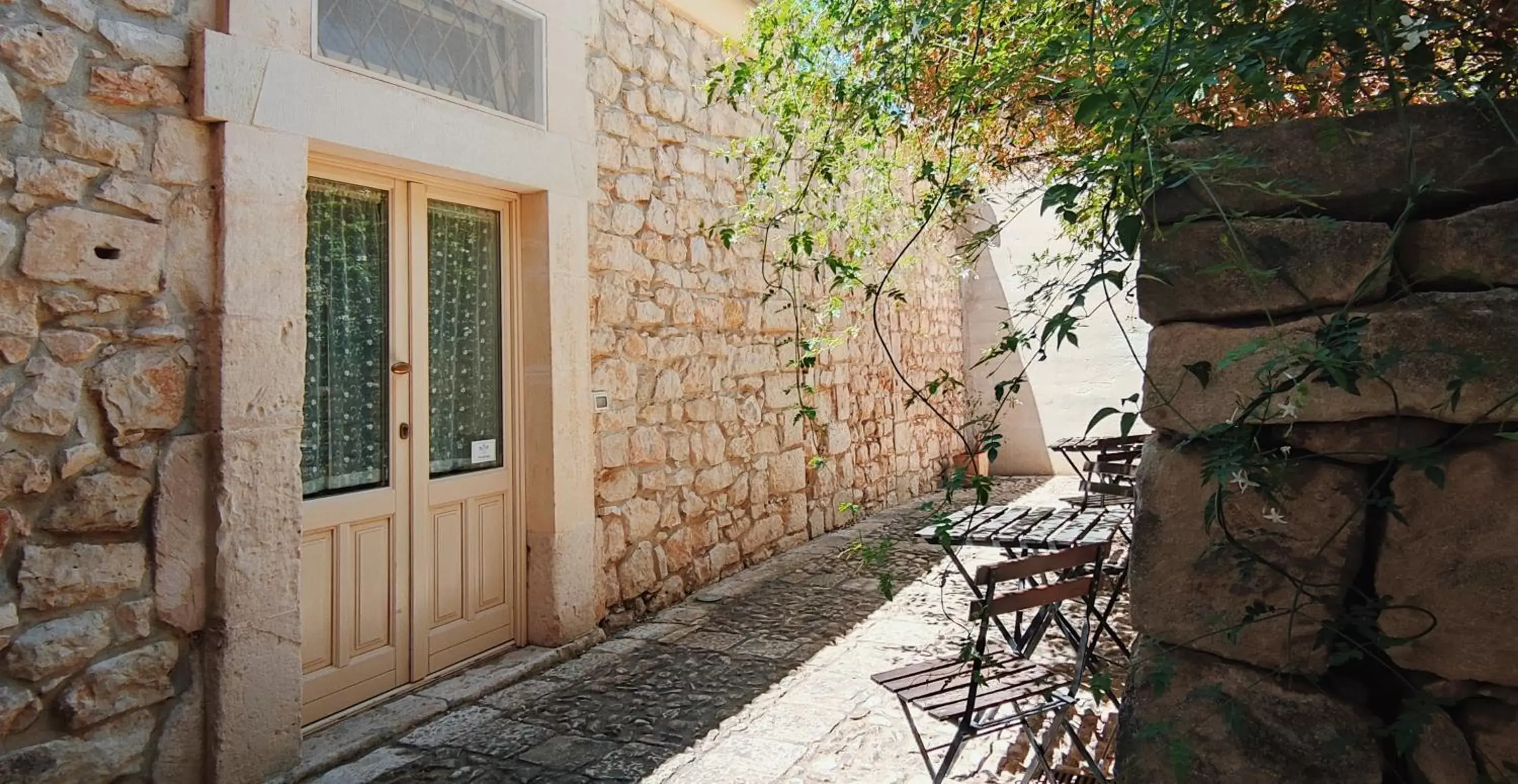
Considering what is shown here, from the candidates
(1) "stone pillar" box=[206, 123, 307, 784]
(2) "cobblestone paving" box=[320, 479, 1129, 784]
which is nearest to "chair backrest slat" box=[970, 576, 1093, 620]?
(2) "cobblestone paving" box=[320, 479, 1129, 784]

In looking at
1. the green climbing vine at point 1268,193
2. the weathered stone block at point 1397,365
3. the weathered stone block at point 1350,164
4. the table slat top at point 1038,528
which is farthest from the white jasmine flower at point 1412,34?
the table slat top at point 1038,528

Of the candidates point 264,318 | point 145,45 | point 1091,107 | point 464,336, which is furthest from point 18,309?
point 1091,107

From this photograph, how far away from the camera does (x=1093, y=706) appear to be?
331cm

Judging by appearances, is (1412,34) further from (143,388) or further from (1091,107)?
(143,388)

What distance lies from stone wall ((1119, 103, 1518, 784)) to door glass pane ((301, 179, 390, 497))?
2.76 m

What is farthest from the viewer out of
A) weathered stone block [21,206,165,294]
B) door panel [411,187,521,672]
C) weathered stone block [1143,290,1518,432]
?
door panel [411,187,521,672]

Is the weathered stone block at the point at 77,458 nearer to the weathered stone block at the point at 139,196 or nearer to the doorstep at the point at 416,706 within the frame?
the weathered stone block at the point at 139,196

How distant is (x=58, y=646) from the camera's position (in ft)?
8.05

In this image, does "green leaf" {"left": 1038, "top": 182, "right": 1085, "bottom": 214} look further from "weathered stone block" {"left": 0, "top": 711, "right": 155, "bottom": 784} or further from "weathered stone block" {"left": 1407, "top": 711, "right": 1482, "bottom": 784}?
"weathered stone block" {"left": 0, "top": 711, "right": 155, "bottom": 784}

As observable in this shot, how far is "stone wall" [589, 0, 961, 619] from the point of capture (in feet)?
14.9

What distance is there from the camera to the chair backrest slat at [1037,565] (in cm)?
259

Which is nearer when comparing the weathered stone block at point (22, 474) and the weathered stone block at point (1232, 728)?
the weathered stone block at point (1232, 728)

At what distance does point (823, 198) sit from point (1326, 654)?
2.70 metres

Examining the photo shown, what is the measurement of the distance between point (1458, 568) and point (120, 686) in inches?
120
